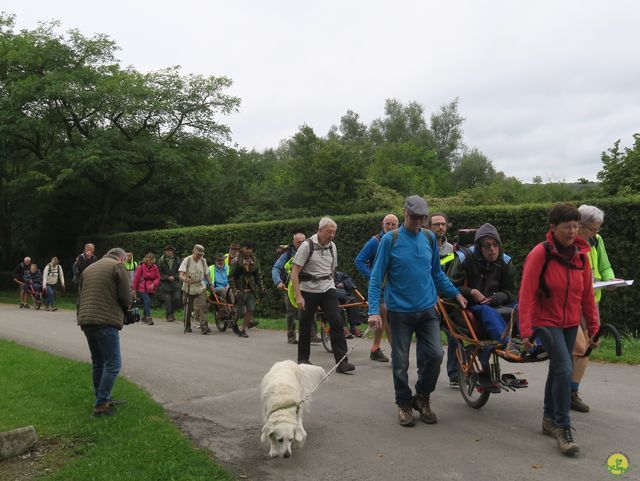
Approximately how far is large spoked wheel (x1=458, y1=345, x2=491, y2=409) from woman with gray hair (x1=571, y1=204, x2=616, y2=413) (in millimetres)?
889

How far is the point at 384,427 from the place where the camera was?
555 cm

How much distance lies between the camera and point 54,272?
67.4ft

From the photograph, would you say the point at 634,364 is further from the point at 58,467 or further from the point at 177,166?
the point at 177,166

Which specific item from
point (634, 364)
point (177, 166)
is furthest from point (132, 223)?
point (634, 364)

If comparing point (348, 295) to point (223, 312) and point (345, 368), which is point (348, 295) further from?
point (223, 312)

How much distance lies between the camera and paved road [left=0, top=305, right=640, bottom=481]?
14.7 feet

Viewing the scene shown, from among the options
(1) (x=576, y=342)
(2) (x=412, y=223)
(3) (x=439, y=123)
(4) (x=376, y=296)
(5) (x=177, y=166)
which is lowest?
(1) (x=576, y=342)

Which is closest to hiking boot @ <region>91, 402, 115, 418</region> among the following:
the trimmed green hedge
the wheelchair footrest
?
the wheelchair footrest

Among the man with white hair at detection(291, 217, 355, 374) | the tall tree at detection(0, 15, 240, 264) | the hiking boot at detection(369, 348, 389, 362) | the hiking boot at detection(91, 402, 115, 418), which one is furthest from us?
the tall tree at detection(0, 15, 240, 264)

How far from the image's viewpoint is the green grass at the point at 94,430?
15.0 ft

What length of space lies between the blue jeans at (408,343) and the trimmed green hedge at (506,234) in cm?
599

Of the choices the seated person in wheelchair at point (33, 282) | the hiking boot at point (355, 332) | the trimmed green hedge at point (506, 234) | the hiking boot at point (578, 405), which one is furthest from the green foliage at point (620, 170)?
the seated person in wheelchair at point (33, 282)

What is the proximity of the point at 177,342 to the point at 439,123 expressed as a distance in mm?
61957

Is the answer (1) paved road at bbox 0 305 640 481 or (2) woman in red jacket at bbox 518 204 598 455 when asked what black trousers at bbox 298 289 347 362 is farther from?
(2) woman in red jacket at bbox 518 204 598 455
